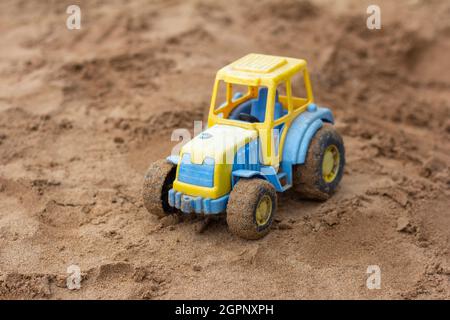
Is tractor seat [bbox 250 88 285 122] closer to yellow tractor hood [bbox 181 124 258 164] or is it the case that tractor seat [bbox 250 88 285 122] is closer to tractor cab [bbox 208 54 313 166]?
tractor cab [bbox 208 54 313 166]

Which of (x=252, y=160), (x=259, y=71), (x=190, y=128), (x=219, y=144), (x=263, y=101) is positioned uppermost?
(x=259, y=71)

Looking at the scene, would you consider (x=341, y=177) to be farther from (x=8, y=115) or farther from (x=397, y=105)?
(x=8, y=115)

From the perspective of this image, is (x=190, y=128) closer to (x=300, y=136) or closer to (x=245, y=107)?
(x=245, y=107)

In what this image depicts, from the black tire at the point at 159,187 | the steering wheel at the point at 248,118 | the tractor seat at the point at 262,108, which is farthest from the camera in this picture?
the tractor seat at the point at 262,108

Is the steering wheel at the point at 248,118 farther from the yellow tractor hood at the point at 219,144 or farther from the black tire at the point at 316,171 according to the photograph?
the black tire at the point at 316,171

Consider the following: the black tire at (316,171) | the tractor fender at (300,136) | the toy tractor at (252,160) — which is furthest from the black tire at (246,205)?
the black tire at (316,171)

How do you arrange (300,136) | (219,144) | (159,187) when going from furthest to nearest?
(300,136)
(159,187)
(219,144)

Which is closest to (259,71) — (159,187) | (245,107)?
(245,107)
